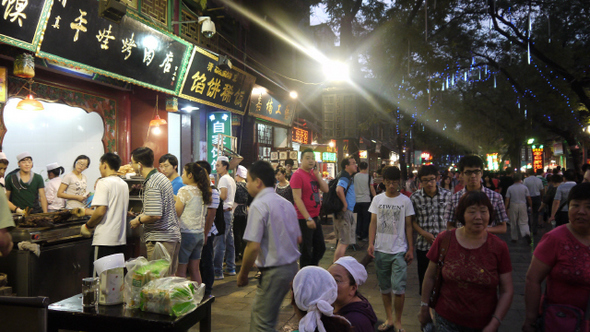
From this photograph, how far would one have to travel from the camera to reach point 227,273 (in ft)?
25.4

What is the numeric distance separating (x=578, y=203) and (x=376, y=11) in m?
14.5

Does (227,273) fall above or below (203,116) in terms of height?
below

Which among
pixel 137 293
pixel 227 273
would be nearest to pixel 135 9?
pixel 227 273

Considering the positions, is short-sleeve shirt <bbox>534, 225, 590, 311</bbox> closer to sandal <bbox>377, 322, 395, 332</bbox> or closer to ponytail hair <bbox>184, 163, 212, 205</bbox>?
sandal <bbox>377, 322, 395, 332</bbox>

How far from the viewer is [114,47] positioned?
8516 millimetres

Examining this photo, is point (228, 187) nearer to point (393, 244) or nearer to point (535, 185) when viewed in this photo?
point (393, 244)

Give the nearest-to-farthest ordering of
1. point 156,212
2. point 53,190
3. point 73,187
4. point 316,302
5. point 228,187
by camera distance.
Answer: point 316,302
point 156,212
point 228,187
point 73,187
point 53,190

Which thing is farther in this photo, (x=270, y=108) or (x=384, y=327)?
(x=270, y=108)

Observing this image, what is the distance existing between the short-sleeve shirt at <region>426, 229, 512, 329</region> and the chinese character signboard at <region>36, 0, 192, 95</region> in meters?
7.53

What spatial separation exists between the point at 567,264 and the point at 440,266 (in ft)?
2.71

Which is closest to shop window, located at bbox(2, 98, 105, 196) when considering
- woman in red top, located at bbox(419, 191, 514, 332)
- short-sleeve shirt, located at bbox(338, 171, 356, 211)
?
short-sleeve shirt, located at bbox(338, 171, 356, 211)

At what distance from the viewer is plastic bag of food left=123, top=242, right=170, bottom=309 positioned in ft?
10.2

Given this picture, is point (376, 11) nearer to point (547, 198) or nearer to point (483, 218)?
point (547, 198)

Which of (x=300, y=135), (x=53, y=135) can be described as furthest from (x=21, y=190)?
(x=300, y=135)
